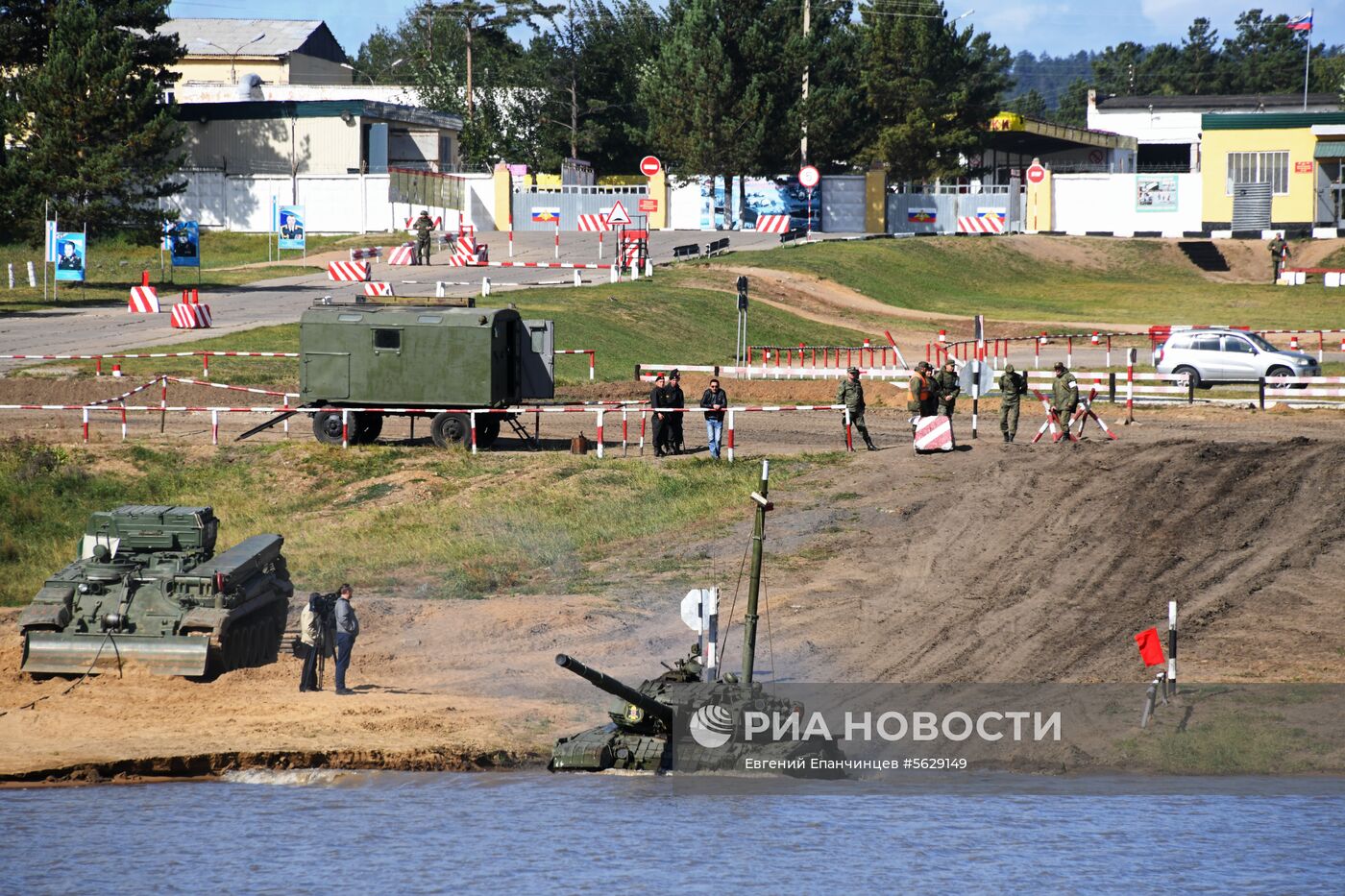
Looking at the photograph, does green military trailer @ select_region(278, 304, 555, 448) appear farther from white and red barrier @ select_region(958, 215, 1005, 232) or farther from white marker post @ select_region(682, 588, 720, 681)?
white and red barrier @ select_region(958, 215, 1005, 232)

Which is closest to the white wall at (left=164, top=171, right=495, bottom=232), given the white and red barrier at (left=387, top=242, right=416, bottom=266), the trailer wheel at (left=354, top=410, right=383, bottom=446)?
the white and red barrier at (left=387, top=242, right=416, bottom=266)

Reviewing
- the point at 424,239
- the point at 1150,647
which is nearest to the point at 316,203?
the point at 424,239

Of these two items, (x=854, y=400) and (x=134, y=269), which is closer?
(x=854, y=400)

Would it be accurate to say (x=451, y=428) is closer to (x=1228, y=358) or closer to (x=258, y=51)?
(x=1228, y=358)

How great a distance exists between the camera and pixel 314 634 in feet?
62.7

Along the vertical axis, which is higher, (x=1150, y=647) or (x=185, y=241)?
(x=185, y=241)

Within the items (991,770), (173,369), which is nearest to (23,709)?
(991,770)

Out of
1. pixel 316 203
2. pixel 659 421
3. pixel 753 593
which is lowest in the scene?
pixel 753 593

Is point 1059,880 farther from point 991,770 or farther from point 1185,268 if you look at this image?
point 1185,268

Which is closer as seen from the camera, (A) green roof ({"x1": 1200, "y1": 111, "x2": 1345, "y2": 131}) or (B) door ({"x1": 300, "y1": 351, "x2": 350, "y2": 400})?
(B) door ({"x1": 300, "y1": 351, "x2": 350, "y2": 400})

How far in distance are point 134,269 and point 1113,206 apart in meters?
44.1

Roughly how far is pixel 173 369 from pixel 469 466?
1128cm

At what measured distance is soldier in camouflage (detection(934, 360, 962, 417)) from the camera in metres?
30.4

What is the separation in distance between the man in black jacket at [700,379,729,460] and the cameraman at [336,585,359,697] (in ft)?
38.0
